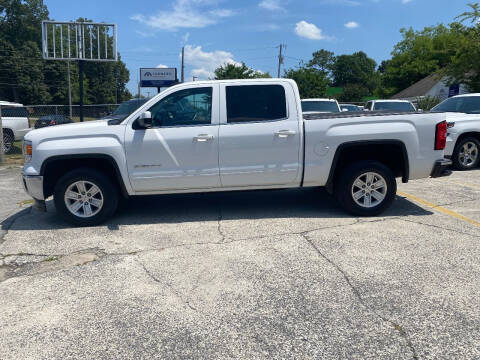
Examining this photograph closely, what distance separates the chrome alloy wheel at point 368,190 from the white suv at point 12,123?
1196 cm

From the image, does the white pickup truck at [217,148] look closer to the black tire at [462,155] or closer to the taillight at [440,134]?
the taillight at [440,134]

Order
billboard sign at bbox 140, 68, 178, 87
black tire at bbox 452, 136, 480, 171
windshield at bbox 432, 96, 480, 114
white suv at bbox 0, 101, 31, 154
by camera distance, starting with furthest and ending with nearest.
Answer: billboard sign at bbox 140, 68, 178, 87 → white suv at bbox 0, 101, 31, 154 → windshield at bbox 432, 96, 480, 114 → black tire at bbox 452, 136, 480, 171

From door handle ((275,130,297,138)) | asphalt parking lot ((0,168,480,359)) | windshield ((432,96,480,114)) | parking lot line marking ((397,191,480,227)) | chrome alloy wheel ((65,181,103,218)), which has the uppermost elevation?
windshield ((432,96,480,114))

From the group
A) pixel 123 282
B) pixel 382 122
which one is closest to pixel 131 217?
pixel 123 282

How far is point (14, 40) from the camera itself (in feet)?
235

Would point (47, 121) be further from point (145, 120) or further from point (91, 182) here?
point (145, 120)

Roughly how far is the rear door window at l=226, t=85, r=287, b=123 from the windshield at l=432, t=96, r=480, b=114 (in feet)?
21.9

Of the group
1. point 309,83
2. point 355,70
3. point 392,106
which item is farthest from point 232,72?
point 355,70

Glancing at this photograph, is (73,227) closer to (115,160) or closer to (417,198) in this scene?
(115,160)

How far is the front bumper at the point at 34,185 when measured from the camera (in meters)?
5.16

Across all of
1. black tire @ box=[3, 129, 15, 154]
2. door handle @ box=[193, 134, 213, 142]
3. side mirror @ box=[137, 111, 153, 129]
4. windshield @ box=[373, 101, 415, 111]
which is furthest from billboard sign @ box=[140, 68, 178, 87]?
door handle @ box=[193, 134, 213, 142]

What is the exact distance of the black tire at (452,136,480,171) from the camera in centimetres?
904

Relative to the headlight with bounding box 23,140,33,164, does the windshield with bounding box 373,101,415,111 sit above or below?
above

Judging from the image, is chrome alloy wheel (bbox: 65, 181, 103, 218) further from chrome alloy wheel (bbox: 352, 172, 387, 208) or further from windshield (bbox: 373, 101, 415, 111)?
windshield (bbox: 373, 101, 415, 111)
